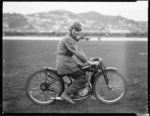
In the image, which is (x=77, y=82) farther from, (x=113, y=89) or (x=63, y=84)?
(x=113, y=89)

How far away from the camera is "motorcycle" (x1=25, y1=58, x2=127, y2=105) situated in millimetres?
4820

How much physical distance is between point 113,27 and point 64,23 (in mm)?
1494

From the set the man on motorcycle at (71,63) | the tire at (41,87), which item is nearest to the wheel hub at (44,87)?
the tire at (41,87)

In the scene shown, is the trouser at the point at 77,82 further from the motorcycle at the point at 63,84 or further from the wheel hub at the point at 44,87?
the wheel hub at the point at 44,87

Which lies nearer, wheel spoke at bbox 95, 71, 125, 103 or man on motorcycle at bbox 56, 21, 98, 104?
man on motorcycle at bbox 56, 21, 98, 104

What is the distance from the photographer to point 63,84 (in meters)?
4.91

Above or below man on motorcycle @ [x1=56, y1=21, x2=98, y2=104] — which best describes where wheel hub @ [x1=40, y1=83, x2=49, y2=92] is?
below

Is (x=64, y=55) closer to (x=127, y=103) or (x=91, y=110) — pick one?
(x=91, y=110)

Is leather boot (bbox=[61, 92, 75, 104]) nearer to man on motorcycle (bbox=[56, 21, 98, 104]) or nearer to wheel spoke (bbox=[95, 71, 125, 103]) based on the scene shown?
man on motorcycle (bbox=[56, 21, 98, 104])

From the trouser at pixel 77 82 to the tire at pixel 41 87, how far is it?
0.26 meters

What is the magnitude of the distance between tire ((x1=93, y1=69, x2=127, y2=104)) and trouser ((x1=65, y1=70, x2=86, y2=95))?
12.2 inches

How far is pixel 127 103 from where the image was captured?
195 inches

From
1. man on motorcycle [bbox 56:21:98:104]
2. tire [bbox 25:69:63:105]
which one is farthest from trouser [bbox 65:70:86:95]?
tire [bbox 25:69:63:105]

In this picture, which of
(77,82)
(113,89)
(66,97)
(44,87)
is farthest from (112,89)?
(44,87)
